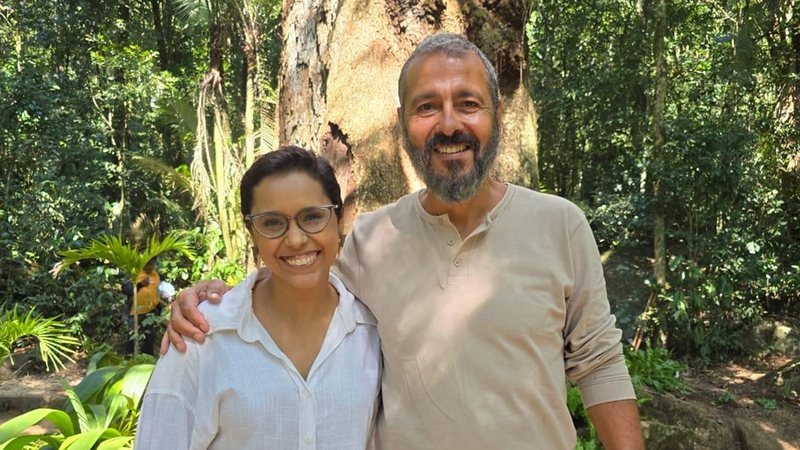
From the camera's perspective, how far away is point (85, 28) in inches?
472

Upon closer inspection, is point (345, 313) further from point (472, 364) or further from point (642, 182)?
point (642, 182)

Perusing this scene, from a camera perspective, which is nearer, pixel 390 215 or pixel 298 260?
pixel 298 260

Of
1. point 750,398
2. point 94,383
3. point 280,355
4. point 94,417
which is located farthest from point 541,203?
point 750,398

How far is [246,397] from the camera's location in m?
1.61

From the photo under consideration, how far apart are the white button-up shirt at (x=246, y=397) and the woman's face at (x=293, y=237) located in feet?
0.50

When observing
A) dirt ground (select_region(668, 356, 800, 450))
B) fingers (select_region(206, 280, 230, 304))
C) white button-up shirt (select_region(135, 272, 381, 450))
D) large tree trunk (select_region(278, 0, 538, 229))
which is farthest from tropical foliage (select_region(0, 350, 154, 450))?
dirt ground (select_region(668, 356, 800, 450))

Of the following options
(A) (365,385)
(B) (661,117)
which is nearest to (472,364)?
(A) (365,385)

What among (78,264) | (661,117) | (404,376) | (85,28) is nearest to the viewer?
(404,376)

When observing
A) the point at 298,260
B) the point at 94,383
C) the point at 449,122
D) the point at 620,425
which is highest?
the point at 449,122

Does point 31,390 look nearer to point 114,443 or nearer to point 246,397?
point 114,443

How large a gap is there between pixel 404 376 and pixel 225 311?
1.64ft

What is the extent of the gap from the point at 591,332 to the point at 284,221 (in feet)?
2.92

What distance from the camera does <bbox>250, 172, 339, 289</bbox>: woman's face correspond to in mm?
1691

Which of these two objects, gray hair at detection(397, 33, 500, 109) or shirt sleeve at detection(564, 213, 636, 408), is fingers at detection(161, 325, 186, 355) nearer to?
gray hair at detection(397, 33, 500, 109)
